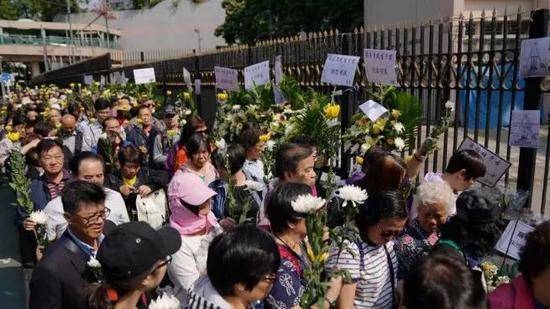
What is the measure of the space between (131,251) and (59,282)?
567 millimetres

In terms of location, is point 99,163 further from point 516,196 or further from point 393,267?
point 516,196

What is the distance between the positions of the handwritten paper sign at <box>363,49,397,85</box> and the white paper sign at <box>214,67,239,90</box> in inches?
104

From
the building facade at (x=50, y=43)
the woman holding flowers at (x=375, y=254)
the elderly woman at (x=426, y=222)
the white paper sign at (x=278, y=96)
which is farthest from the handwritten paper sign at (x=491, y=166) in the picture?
the building facade at (x=50, y=43)

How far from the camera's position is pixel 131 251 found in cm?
201

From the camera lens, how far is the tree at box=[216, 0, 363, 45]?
27141mm

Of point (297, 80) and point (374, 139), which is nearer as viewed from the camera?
point (374, 139)

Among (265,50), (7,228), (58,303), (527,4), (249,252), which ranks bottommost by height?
(7,228)

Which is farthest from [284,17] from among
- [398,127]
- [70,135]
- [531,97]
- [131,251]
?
[131,251]

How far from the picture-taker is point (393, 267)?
2.42m

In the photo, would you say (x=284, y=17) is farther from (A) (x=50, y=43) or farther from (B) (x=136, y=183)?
(A) (x=50, y=43)

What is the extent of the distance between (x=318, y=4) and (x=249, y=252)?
27602 millimetres

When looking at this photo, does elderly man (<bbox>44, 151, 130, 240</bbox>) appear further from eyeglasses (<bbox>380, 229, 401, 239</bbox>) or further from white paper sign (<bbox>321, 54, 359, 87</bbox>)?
white paper sign (<bbox>321, 54, 359, 87</bbox>)

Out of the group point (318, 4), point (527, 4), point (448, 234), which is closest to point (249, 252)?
point (448, 234)

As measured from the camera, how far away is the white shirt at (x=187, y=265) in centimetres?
276
